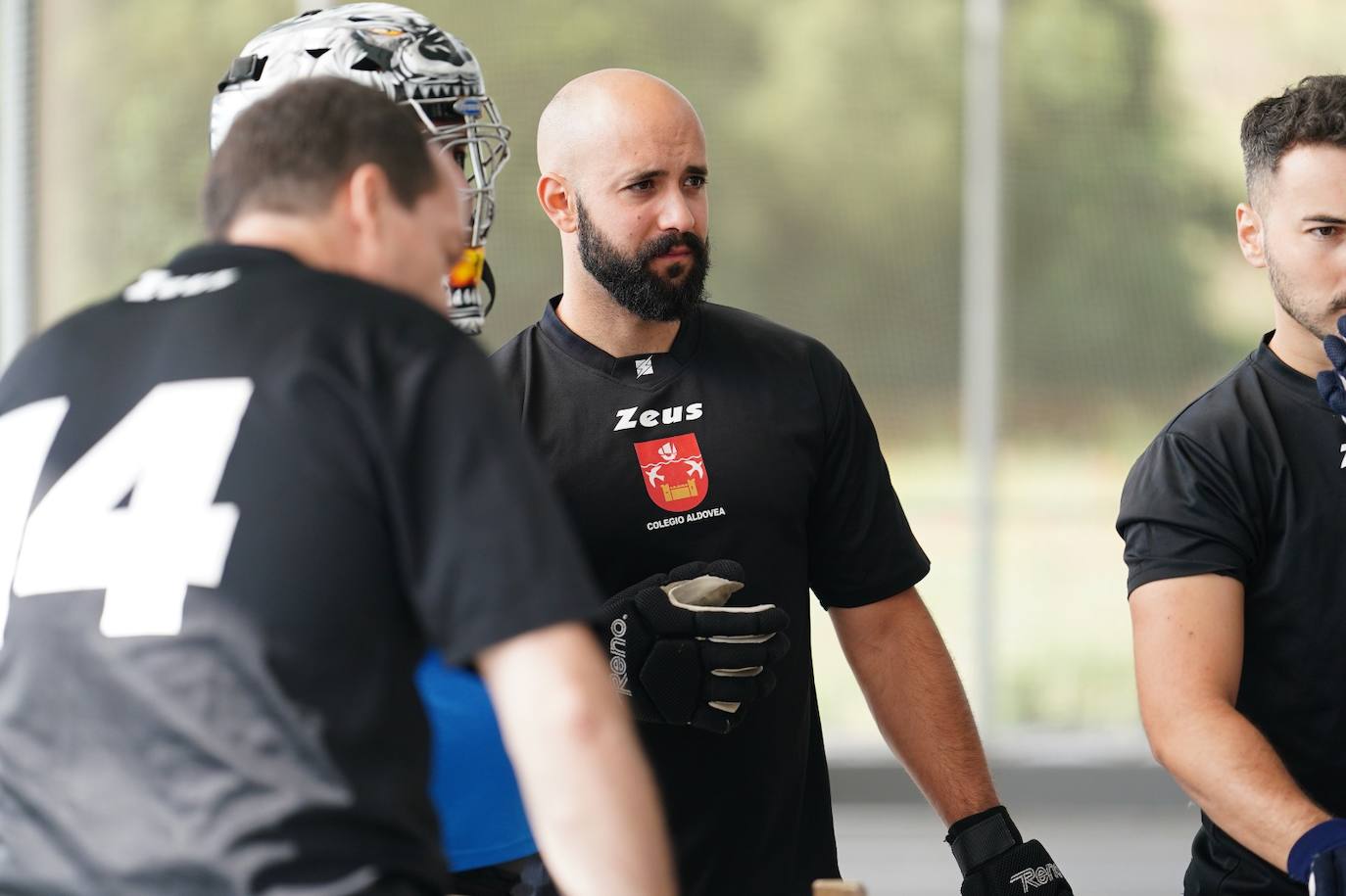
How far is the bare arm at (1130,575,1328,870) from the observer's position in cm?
191

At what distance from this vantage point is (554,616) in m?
1.16

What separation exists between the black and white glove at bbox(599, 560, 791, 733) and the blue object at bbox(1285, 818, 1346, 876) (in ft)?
2.28

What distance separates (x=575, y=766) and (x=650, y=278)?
126 centimetres

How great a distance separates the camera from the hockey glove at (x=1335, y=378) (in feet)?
6.67

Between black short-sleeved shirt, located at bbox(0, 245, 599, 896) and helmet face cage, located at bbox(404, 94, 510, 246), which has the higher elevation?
helmet face cage, located at bbox(404, 94, 510, 246)

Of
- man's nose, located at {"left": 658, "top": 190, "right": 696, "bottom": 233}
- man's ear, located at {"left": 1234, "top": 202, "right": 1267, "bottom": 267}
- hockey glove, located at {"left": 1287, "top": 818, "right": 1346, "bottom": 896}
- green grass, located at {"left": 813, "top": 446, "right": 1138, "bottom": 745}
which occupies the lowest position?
green grass, located at {"left": 813, "top": 446, "right": 1138, "bottom": 745}

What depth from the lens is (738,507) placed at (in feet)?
7.44

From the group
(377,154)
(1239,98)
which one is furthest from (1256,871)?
(1239,98)

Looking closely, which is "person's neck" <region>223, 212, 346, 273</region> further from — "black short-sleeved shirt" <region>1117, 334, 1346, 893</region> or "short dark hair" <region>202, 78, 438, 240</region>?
"black short-sleeved shirt" <region>1117, 334, 1346, 893</region>

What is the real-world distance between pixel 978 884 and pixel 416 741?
1152mm

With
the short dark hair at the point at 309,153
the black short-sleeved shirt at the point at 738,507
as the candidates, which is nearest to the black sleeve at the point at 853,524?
the black short-sleeved shirt at the point at 738,507

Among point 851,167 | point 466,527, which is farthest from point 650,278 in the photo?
point 851,167

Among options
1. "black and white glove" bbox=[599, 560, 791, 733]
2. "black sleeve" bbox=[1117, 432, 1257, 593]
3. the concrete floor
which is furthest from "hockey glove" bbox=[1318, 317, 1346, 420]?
the concrete floor

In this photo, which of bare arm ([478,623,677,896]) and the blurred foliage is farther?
the blurred foliage
